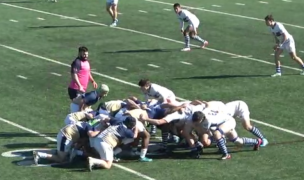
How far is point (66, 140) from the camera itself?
60.6ft

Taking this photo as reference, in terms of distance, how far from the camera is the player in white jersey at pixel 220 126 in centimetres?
1861

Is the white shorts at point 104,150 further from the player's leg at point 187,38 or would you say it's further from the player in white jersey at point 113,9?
the player in white jersey at point 113,9

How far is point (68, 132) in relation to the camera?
18.5m

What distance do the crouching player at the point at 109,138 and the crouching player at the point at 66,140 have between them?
0.29 meters

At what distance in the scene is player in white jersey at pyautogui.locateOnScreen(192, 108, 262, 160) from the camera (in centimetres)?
1861

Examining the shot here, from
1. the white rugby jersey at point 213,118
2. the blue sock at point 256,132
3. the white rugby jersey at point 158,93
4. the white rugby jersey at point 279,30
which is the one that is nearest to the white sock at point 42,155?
the white rugby jersey at point 158,93

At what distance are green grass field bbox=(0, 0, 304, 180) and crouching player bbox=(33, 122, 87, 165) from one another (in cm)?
33

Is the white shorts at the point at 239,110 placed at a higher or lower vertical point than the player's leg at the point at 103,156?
higher

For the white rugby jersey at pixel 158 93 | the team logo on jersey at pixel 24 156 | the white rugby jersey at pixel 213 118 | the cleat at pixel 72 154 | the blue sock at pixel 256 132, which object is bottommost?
the team logo on jersey at pixel 24 156

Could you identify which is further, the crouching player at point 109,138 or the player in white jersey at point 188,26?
the player in white jersey at point 188,26

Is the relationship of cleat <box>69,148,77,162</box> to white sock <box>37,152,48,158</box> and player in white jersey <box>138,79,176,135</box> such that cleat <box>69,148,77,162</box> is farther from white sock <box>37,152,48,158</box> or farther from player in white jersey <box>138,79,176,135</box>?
player in white jersey <box>138,79,176,135</box>

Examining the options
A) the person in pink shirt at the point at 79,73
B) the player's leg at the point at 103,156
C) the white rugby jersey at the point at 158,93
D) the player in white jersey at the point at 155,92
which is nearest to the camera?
the player's leg at the point at 103,156

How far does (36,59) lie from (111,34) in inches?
181

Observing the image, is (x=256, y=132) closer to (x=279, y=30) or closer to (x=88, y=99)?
(x=88, y=99)
